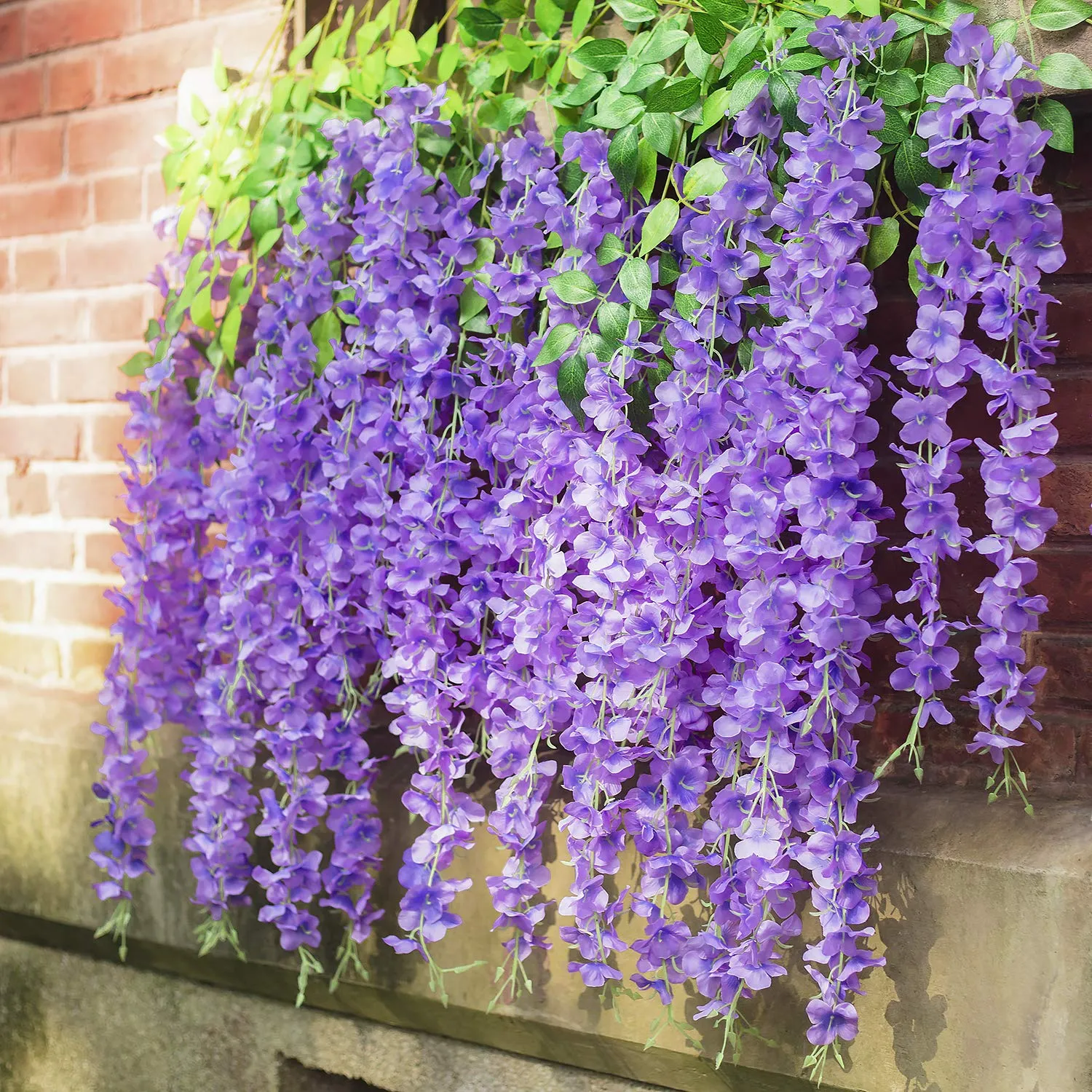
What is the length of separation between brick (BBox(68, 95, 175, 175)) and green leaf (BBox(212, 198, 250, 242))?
16.8 inches

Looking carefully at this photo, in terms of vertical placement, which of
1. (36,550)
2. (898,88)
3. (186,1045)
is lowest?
(186,1045)

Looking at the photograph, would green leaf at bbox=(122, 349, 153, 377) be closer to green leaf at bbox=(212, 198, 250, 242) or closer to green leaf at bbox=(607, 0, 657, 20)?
green leaf at bbox=(212, 198, 250, 242)

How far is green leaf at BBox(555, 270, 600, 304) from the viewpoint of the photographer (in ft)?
4.31

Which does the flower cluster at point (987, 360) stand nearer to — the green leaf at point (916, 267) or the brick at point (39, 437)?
the green leaf at point (916, 267)

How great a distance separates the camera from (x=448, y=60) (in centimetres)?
157

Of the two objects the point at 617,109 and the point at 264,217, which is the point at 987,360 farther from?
the point at 264,217

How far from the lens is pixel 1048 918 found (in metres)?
1.29

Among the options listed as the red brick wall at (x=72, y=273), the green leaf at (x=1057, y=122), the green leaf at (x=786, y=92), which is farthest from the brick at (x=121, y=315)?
the green leaf at (x=1057, y=122)

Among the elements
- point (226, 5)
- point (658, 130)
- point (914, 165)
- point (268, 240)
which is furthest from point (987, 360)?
point (226, 5)

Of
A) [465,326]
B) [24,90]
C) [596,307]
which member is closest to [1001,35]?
[596,307]

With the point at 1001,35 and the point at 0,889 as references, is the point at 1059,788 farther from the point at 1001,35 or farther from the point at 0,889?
the point at 0,889

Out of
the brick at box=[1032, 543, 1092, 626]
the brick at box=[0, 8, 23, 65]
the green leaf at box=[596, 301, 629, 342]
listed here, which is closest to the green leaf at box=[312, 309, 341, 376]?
the green leaf at box=[596, 301, 629, 342]

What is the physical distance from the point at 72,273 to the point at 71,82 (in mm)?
379

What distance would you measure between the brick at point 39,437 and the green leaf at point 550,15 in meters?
1.22
